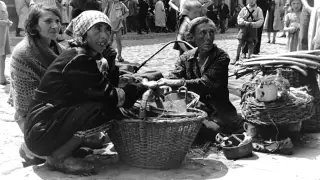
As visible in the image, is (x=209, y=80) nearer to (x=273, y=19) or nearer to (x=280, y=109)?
(x=280, y=109)

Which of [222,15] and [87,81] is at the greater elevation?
[87,81]

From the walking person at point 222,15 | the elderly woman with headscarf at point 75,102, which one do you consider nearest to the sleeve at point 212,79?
the elderly woman with headscarf at point 75,102

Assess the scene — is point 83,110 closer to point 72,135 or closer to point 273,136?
point 72,135

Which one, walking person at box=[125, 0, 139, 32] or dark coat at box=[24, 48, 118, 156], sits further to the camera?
walking person at box=[125, 0, 139, 32]

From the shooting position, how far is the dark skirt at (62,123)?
13.4ft

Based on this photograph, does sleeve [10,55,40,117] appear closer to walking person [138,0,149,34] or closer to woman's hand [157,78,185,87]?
woman's hand [157,78,185,87]

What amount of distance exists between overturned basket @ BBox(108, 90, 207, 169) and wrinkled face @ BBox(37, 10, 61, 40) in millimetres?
1100

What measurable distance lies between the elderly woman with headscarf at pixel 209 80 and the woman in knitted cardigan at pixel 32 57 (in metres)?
1.14

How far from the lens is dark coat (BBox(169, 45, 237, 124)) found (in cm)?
500

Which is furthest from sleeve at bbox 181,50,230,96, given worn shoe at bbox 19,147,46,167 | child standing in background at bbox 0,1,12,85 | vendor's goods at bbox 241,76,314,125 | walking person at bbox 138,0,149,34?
walking person at bbox 138,0,149,34

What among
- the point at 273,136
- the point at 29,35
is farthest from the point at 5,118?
the point at 273,136

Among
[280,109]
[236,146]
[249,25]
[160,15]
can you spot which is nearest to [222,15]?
[160,15]

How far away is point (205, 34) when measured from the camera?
5.02 meters

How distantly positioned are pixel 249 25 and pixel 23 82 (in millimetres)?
7071
